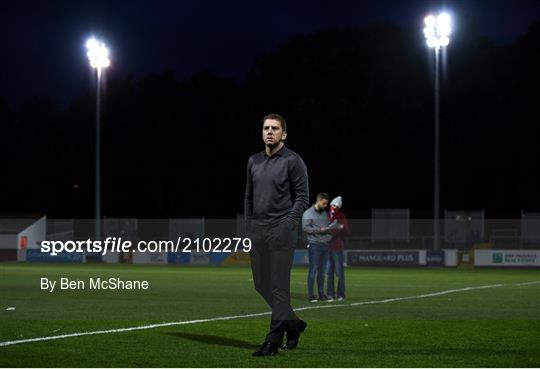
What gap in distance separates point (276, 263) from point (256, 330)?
2.71m

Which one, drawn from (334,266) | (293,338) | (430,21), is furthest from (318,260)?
(430,21)

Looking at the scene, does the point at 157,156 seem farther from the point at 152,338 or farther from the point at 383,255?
the point at 152,338

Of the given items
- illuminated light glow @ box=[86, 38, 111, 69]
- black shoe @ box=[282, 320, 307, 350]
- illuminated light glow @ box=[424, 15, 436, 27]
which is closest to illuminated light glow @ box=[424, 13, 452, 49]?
illuminated light glow @ box=[424, 15, 436, 27]

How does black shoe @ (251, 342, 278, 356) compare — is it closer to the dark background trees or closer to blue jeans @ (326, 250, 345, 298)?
blue jeans @ (326, 250, 345, 298)

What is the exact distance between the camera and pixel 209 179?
7869 cm

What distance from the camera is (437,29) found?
47.8 metres

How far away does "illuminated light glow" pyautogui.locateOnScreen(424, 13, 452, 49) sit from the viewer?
4766 cm

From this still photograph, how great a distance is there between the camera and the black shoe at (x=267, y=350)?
1046cm

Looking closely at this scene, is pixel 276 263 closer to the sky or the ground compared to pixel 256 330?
closer to the sky

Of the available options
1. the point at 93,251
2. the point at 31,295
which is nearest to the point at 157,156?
the point at 93,251

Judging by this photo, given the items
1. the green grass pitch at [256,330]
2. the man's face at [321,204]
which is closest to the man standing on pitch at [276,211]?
the green grass pitch at [256,330]

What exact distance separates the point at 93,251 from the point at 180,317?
37160 millimetres
